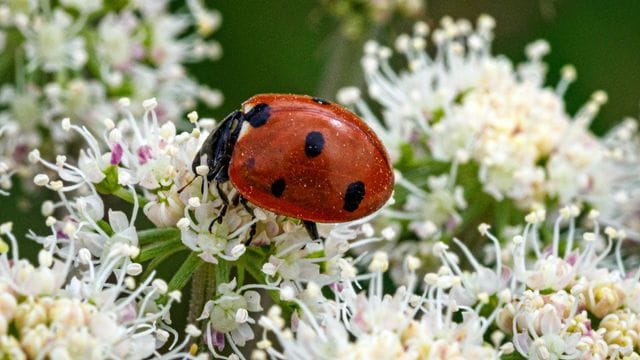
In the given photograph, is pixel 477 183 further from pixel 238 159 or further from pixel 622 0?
pixel 622 0

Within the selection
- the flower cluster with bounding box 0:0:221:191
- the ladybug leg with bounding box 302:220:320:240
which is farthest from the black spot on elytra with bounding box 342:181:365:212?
the flower cluster with bounding box 0:0:221:191

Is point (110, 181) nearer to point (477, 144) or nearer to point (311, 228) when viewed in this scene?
point (311, 228)

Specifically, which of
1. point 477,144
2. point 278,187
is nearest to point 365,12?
point 477,144

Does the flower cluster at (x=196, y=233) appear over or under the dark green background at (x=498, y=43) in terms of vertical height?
under

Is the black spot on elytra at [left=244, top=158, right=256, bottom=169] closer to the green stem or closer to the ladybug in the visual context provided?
the ladybug

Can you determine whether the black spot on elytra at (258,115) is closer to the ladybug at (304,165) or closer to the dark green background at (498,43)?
the ladybug at (304,165)

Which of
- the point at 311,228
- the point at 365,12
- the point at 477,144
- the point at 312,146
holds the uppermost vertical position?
the point at 365,12

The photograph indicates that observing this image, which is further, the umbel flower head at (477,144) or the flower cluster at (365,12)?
the flower cluster at (365,12)

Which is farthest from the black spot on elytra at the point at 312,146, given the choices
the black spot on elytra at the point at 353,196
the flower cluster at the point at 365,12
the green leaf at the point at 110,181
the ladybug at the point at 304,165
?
the flower cluster at the point at 365,12
